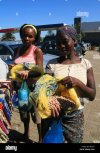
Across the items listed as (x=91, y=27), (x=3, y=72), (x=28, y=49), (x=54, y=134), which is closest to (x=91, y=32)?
(x=91, y=27)

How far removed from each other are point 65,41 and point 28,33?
1.00 meters

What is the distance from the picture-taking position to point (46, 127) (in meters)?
2.38

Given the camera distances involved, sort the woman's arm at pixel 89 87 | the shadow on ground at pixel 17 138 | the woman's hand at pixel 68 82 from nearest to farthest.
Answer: the woman's hand at pixel 68 82 < the woman's arm at pixel 89 87 < the shadow on ground at pixel 17 138

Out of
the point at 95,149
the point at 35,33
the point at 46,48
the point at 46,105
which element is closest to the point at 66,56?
the point at 46,105

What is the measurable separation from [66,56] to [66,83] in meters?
0.37

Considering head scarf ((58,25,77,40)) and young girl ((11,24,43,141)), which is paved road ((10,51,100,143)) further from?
head scarf ((58,25,77,40))

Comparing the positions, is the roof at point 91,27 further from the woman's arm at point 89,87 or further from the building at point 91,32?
the woman's arm at point 89,87

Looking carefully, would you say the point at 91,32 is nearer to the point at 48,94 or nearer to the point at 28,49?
the point at 28,49

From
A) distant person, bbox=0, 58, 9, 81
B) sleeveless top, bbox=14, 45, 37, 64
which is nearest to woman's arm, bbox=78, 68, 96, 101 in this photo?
distant person, bbox=0, 58, 9, 81

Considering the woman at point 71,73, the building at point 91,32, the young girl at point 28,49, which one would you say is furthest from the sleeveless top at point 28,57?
the building at point 91,32

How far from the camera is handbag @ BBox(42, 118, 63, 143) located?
7.48ft

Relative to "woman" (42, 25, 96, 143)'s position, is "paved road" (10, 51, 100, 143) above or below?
below

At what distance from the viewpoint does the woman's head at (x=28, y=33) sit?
3.25 meters

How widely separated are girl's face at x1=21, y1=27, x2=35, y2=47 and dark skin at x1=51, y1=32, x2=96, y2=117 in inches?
34.3
